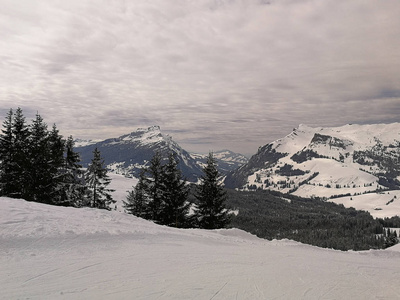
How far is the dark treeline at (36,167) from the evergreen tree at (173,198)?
468 inches

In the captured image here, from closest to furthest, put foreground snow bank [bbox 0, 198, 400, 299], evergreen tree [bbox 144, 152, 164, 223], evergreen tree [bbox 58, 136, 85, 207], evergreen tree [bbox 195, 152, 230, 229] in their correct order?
foreground snow bank [bbox 0, 198, 400, 299] → evergreen tree [bbox 58, 136, 85, 207] → evergreen tree [bbox 195, 152, 230, 229] → evergreen tree [bbox 144, 152, 164, 223]

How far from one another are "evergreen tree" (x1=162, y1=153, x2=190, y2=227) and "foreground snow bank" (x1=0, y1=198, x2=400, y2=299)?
20.9m

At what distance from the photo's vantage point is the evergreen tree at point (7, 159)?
100 feet

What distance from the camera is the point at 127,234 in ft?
44.4

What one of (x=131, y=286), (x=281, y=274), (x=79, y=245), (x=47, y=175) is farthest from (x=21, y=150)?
(x=281, y=274)

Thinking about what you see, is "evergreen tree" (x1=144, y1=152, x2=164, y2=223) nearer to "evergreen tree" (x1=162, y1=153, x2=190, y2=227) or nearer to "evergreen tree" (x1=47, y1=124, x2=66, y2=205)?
"evergreen tree" (x1=162, y1=153, x2=190, y2=227)

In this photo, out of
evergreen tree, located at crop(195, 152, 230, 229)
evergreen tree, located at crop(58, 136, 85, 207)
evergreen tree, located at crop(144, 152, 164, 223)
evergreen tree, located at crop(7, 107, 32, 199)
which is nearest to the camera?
evergreen tree, located at crop(7, 107, 32, 199)

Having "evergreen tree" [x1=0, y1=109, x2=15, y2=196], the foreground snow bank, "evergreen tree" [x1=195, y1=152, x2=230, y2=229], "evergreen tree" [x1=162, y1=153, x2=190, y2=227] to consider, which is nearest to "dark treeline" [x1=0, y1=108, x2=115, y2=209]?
"evergreen tree" [x1=0, y1=109, x2=15, y2=196]

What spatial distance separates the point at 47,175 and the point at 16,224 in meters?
23.0

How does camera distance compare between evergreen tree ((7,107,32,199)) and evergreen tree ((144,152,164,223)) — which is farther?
evergreen tree ((144,152,164,223))

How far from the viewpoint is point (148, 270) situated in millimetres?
8586

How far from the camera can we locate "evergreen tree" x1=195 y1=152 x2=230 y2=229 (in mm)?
34000

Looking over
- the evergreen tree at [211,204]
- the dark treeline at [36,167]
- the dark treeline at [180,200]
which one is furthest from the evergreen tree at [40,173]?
the evergreen tree at [211,204]

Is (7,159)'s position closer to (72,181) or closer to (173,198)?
(72,181)
